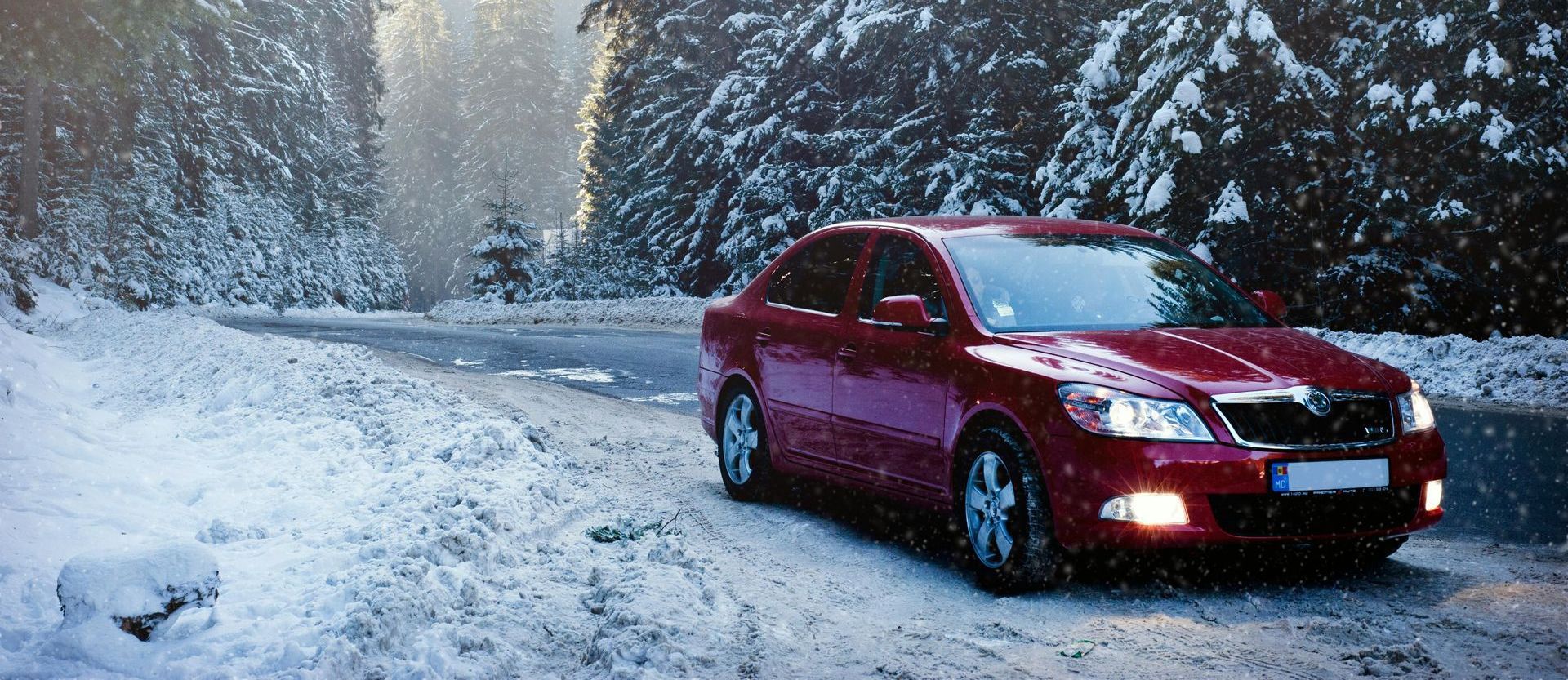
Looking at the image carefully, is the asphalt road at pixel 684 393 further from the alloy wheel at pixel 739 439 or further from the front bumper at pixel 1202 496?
the alloy wheel at pixel 739 439

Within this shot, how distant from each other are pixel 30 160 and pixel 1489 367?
31.7 meters

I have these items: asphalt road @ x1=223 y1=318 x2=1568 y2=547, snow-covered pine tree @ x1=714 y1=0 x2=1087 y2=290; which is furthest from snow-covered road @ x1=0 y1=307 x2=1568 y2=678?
snow-covered pine tree @ x1=714 y1=0 x2=1087 y2=290

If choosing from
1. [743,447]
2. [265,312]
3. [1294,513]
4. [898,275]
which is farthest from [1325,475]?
[265,312]

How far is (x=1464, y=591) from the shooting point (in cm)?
490

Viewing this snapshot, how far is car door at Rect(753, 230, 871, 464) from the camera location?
21.0 feet

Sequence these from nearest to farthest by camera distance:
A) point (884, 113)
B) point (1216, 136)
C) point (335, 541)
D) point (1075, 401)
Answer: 1. point (1075, 401)
2. point (335, 541)
3. point (1216, 136)
4. point (884, 113)

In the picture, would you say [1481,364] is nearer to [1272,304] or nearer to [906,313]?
[1272,304]

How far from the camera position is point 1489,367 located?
1191cm

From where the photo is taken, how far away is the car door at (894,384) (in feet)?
18.0

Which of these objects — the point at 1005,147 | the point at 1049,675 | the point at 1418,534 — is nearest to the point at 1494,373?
the point at 1418,534

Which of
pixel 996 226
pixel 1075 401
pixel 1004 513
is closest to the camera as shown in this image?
pixel 1075 401

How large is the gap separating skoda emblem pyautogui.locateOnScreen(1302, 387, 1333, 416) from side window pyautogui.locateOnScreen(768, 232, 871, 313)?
97.3 inches

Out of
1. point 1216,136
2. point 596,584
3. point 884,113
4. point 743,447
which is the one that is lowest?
point 596,584

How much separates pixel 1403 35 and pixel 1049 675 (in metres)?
16.5
